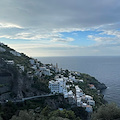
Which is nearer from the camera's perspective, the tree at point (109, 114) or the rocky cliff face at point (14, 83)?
the tree at point (109, 114)

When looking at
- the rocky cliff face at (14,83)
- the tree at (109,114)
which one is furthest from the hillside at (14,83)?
the tree at (109,114)

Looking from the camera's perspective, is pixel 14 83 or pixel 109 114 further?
pixel 14 83

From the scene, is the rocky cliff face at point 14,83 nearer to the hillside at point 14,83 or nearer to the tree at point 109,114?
the hillside at point 14,83

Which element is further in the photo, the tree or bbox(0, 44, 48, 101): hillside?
bbox(0, 44, 48, 101): hillside

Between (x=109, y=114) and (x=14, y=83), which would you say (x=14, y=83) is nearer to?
(x=14, y=83)

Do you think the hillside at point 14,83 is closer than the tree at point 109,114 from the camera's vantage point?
No

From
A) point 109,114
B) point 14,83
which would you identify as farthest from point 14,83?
point 109,114

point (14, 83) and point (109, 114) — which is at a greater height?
point (14, 83)

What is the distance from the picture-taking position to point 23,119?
13.5 meters

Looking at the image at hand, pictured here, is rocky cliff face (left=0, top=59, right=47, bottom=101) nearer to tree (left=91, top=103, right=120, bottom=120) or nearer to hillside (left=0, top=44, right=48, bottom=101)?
hillside (left=0, top=44, right=48, bottom=101)

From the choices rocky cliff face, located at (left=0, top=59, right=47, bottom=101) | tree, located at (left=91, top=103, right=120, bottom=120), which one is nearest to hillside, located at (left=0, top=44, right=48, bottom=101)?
rocky cliff face, located at (left=0, top=59, right=47, bottom=101)

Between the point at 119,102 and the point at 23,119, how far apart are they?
Answer: 35.1 metres

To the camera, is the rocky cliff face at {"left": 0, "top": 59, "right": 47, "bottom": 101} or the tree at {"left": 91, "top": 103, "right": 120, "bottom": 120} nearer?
the tree at {"left": 91, "top": 103, "right": 120, "bottom": 120}

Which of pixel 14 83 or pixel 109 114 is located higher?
pixel 14 83
